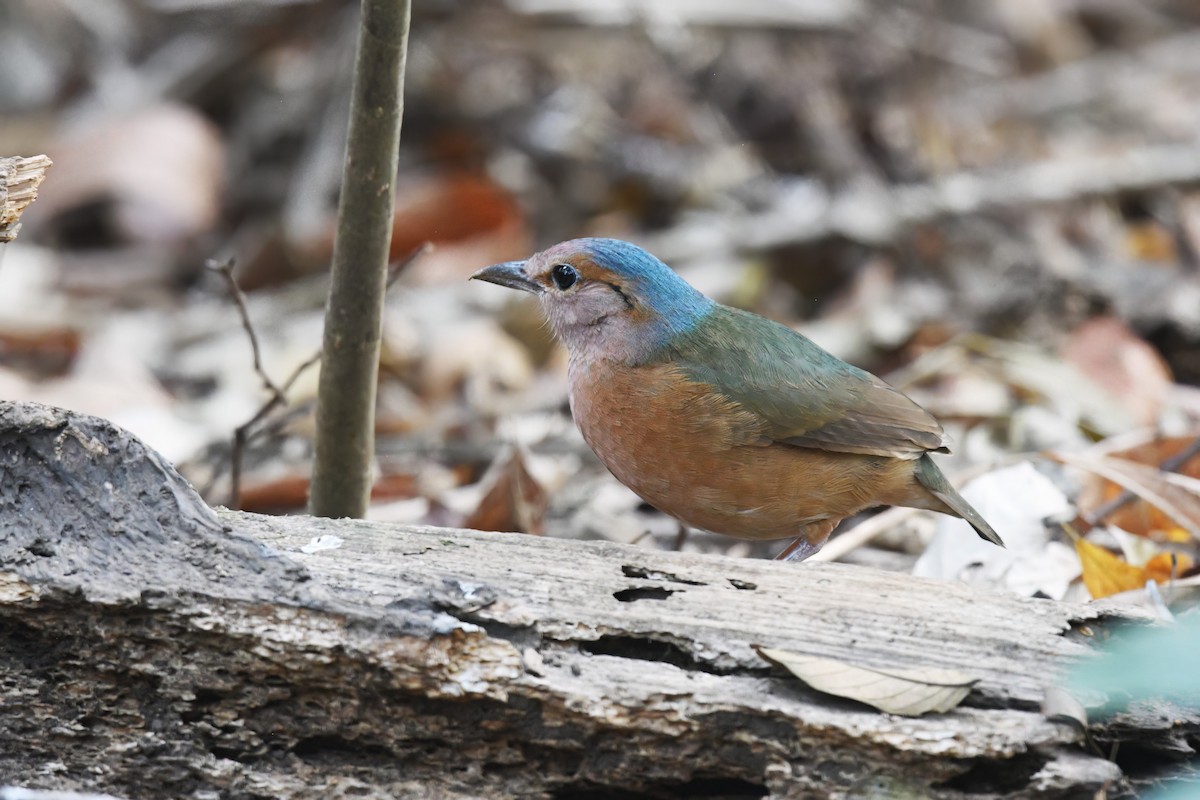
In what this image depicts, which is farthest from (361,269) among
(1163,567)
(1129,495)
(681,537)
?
(1129,495)

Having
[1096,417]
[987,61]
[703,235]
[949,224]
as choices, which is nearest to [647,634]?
[1096,417]

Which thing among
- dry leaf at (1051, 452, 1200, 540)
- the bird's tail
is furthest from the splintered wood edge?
dry leaf at (1051, 452, 1200, 540)

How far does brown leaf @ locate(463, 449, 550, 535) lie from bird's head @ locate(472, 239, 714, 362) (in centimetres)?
50

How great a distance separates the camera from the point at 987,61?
38.0 feet

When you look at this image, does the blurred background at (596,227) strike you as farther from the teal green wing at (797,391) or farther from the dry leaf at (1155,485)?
the teal green wing at (797,391)

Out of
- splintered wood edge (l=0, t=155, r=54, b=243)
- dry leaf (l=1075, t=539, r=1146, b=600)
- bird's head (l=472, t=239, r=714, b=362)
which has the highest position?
splintered wood edge (l=0, t=155, r=54, b=243)

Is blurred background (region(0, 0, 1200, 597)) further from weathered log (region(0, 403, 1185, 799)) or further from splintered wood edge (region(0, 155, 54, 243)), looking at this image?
weathered log (region(0, 403, 1185, 799))

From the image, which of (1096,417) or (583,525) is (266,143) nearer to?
(583,525)

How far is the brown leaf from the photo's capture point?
4.73 metres

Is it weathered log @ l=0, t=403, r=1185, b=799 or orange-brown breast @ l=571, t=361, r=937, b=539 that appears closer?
weathered log @ l=0, t=403, r=1185, b=799

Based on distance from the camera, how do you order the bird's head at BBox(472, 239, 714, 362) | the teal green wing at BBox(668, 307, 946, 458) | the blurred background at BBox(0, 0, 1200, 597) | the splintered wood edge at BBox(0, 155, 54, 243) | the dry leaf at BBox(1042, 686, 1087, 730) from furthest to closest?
the blurred background at BBox(0, 0, 1200, 597) → the bird's head at BBox(472, 239, 714, 362) → the teal green wing at BBox(668, 307, 946, 458) → the splintered wood edge at BBox(0, 155, 54, 243) → the dry leaf at BBox(1042, 686, 1087, 730)

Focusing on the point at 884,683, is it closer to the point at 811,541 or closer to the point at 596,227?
the point at 811,541

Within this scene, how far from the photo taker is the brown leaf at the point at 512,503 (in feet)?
15.5

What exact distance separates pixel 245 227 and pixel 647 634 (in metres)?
6.61
